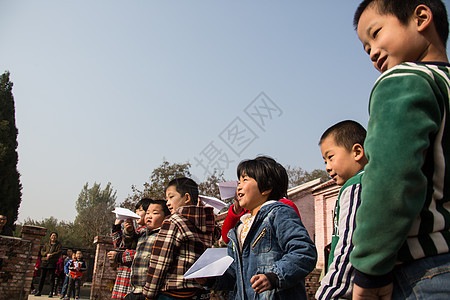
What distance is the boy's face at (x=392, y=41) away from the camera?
4.75 ft

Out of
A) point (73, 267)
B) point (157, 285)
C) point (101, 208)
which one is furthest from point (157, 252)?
point (101, 208)

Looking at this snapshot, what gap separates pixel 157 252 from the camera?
11.2ft

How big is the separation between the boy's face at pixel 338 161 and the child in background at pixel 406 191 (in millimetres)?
1037

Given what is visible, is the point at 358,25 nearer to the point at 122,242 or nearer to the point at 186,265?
the point at 186,265

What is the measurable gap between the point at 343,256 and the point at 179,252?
6.59ft

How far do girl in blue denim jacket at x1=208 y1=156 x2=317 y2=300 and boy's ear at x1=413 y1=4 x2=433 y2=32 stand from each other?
1.51 meters

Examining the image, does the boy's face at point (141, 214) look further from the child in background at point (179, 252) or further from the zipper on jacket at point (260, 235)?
the zipper on jacket at point (260, 235)

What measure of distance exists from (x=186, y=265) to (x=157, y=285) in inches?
12.1

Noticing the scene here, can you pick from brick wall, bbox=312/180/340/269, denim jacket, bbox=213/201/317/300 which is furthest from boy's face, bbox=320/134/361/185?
brick wall, bbox=312/180/340/269

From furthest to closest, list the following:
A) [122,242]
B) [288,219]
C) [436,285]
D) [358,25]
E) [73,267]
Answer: [73,267]
[122,242]
[288,219]
[358,25]
[436,285]

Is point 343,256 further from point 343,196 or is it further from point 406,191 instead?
point 406,191

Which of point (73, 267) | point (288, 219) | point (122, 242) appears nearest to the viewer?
point (288, 219)

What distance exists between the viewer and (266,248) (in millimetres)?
→ 2633

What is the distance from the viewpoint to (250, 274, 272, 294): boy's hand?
2.25 m
